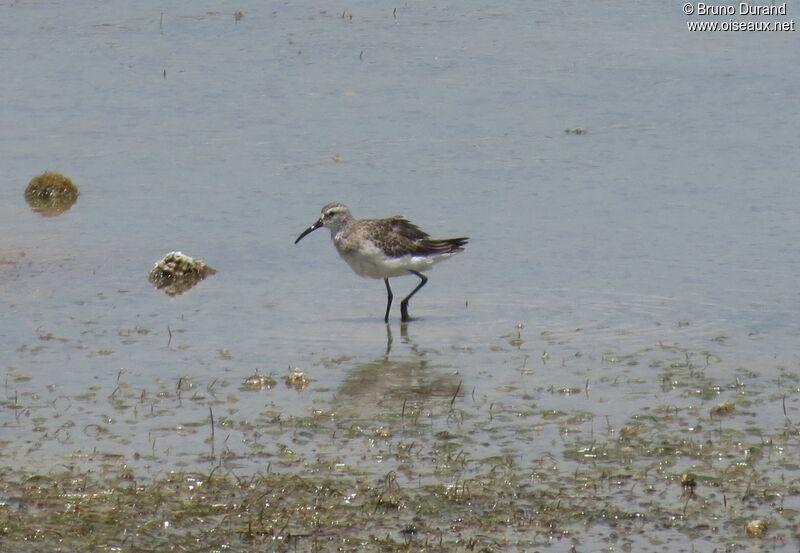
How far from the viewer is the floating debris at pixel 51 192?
61.9 feet

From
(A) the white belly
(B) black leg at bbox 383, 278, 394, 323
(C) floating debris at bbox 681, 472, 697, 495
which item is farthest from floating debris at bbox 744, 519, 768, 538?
(A) the white belly

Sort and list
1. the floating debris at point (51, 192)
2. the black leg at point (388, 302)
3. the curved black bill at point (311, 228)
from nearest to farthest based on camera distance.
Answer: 1. the black leg at point (388, 302)
2. the curved black bill at point (311, 228)
3. the floating debris at point (51, 192)

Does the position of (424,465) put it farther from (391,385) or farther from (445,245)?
(445,245)

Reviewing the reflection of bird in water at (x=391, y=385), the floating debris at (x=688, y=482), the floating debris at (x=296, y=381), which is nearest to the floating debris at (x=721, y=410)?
the floating debris at (x=688, y=482)

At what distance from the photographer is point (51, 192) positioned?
19.0 meters

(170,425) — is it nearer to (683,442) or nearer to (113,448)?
(113,448)

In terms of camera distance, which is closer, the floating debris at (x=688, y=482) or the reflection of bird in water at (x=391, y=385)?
the floating debris at (x=688, y=482)

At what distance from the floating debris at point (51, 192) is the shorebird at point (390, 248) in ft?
15.0

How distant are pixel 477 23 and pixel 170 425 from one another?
17.8 metres

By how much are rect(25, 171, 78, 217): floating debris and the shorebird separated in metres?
4.56

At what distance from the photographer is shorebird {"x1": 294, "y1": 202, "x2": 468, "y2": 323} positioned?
1541cm

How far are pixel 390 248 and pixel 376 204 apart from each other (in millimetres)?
3190

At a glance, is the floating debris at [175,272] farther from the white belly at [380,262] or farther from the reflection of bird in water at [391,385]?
the reflection of bird in water at [391,385]

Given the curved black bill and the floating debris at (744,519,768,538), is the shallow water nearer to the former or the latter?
the curved black bill
